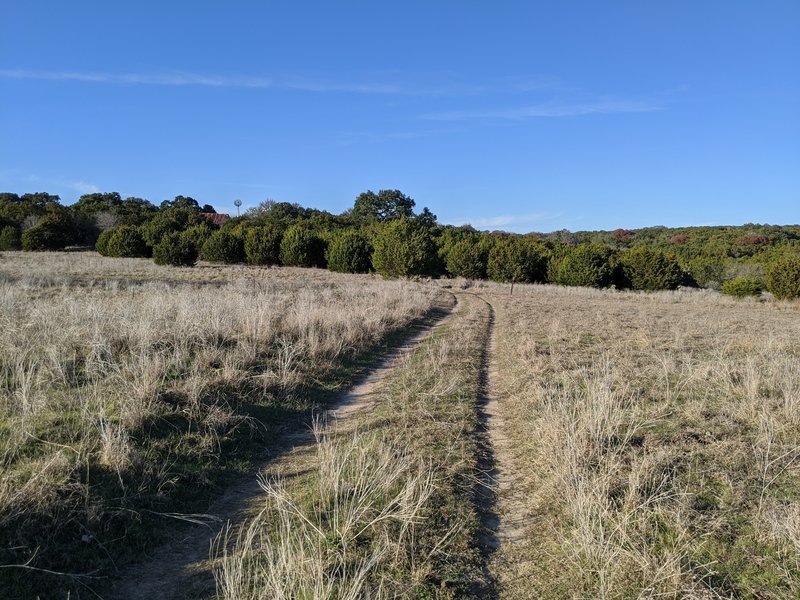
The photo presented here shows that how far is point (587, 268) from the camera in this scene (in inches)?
1529

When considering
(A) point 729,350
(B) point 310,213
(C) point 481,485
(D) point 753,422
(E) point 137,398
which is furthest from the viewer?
(B) point 310,213

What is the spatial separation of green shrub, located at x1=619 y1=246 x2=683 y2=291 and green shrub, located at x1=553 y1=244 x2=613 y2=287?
1846 mm

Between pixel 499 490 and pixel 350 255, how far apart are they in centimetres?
3802

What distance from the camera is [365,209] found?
77.9 m

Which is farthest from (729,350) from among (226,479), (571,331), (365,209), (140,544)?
(365,209)

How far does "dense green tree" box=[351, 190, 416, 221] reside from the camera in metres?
77.0

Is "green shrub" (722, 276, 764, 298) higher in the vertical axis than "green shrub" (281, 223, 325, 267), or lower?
lower

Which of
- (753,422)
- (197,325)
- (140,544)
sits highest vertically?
(197,325)

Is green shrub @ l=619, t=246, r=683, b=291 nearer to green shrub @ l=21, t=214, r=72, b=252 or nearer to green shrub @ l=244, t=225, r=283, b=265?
green shrub @ l=244, t=225, r=283, b=265

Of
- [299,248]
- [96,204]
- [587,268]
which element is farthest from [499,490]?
[96,204]

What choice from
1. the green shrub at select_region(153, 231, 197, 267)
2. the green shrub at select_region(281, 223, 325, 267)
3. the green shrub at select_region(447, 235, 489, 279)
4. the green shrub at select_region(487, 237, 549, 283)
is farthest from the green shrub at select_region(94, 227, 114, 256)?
the green shrub at select_region(487, 237, 549, 283)

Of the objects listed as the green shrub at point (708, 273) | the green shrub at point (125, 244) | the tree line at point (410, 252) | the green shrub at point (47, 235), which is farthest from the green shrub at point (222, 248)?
the green shrub at point (708, 273)

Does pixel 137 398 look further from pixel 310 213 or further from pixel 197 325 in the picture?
pixel 310 213

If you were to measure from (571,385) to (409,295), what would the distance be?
1330cm
